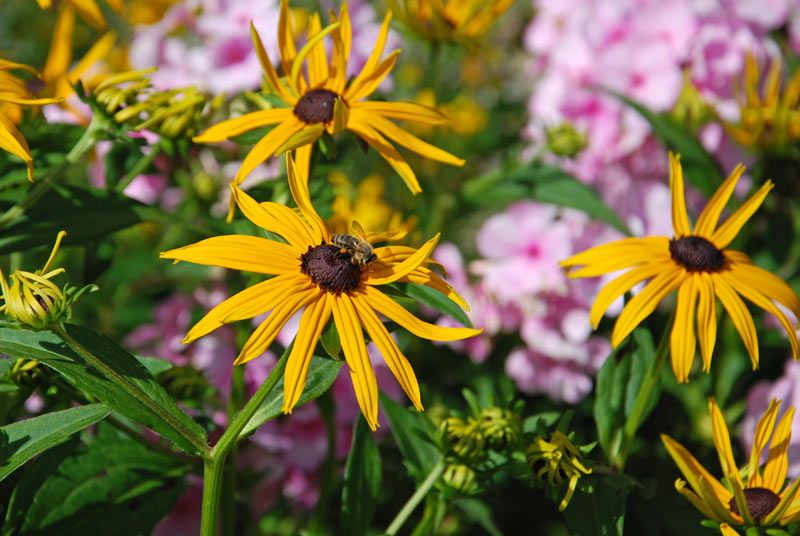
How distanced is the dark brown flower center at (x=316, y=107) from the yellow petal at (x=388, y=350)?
0.71 feet

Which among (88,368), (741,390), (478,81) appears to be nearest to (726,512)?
(88,368)

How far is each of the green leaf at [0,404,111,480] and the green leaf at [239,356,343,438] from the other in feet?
0.37

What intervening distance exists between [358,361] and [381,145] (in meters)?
0.27

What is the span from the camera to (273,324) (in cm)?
65

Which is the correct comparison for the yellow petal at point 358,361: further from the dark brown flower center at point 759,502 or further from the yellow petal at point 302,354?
the dark brown flower center at point 759,502

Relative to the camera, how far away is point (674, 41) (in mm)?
1334

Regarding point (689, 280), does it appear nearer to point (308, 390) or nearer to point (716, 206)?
point (716, 206)

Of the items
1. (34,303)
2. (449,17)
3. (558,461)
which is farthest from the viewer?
(449,17)

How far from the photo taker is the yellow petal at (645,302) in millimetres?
753

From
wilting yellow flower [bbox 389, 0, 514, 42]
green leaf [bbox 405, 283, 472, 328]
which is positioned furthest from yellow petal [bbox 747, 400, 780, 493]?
wilting yellow flower [bbox 389, 0, 514, 42]

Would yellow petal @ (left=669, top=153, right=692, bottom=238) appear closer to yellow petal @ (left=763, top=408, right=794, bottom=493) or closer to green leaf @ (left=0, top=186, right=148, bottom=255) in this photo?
yellow petal @ (left=763, top=408, right=794, bottom=493)

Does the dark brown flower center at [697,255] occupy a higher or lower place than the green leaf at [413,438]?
higher

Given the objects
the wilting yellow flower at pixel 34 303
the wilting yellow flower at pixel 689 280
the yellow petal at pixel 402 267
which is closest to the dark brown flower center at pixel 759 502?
the wilting yellow flower at pixel 689 280

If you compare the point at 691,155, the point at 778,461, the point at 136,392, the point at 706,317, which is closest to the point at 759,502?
the point at 778,461
